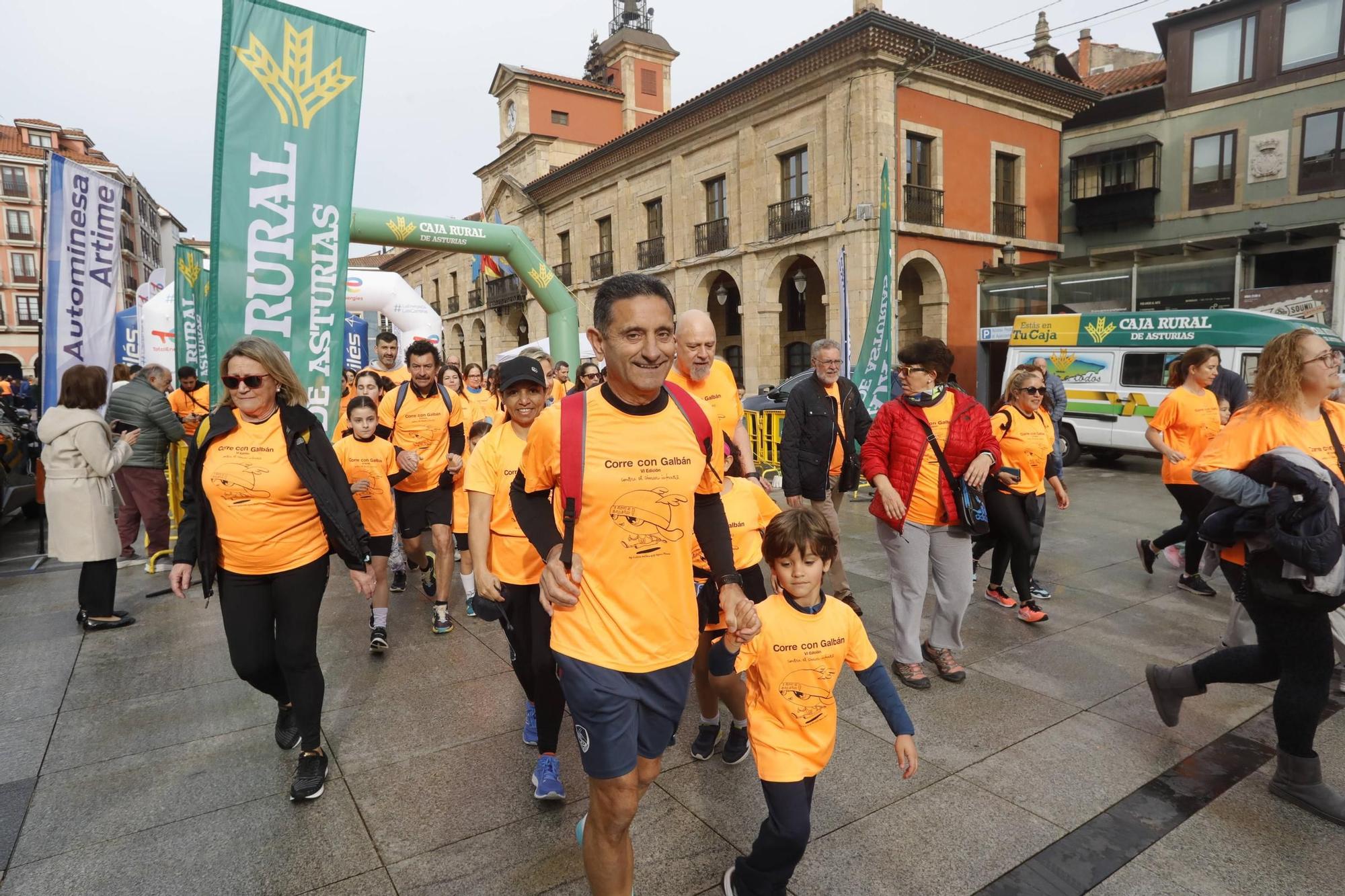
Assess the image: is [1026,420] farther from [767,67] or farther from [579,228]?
[579,228]

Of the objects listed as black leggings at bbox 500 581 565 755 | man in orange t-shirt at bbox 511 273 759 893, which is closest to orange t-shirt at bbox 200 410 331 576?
black leggings at bbox 500 581 565 755

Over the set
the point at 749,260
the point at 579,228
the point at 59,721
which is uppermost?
the point at 579,228

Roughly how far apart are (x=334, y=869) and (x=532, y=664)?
97 centimetres

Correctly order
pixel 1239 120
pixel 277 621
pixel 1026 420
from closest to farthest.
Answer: pixel 277 621 < pixel 1026 420 < pixel 1239 120

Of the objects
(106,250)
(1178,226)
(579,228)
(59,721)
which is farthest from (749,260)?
(59,721)

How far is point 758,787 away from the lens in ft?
10.2

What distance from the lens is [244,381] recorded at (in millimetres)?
3088

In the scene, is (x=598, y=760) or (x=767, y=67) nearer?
(x=598, y=760)

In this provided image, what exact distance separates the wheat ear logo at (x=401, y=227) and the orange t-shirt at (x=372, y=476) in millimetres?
7559

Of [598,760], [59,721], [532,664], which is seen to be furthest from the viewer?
[59,721]

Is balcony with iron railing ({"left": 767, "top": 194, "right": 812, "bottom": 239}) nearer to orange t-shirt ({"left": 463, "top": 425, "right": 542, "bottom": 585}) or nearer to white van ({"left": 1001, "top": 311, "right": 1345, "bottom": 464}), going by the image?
white van ({"left": 1001, "top": 311, "right": 1345, "bottom": 464})

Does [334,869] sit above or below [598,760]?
below

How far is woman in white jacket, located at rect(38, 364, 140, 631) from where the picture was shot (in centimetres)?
512

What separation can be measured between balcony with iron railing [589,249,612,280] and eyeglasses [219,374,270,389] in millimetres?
25330
